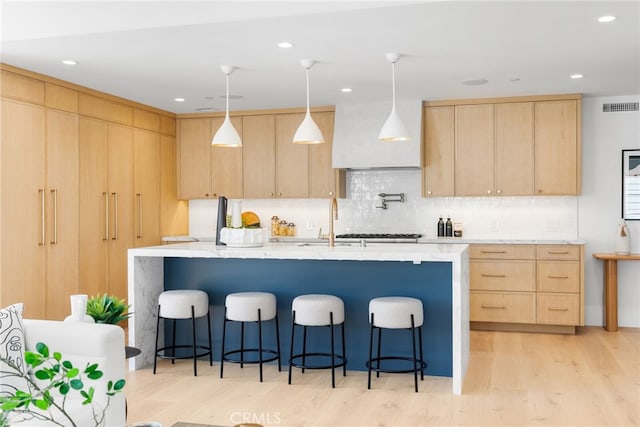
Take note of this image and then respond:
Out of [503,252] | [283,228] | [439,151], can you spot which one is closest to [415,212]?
[439,151]

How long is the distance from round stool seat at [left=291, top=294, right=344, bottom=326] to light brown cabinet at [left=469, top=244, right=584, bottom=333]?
2.45m

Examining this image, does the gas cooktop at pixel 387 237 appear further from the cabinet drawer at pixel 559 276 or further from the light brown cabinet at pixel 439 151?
the cabinet drawer at pixel 559 276

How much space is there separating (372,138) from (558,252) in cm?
229

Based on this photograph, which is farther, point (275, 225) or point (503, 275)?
point (275, 225)

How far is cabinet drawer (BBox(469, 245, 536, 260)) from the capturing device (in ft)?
20.5

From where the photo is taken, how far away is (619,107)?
652cm

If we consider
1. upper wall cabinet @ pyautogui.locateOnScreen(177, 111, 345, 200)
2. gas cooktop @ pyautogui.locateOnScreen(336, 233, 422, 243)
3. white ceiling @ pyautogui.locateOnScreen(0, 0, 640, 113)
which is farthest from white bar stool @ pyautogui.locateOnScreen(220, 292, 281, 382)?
upper wall cabinet @ pyautogui.locateOnScreen(177, 111, 345, 200)

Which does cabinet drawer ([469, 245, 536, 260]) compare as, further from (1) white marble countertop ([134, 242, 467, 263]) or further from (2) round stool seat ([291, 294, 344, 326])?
(2) round stool seat ([291, 294, 344, 326])

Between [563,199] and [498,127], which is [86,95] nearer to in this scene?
[498,127]

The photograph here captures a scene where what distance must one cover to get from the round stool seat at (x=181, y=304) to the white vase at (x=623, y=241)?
434 centimetres

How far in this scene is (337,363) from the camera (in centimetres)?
479

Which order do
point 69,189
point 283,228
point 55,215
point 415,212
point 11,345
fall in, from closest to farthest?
point 11,345
point 55,215
point 69,189
point 415,212
point 283,228

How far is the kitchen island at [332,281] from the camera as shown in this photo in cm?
436

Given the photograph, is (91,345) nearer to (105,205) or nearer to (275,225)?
(105,205)
